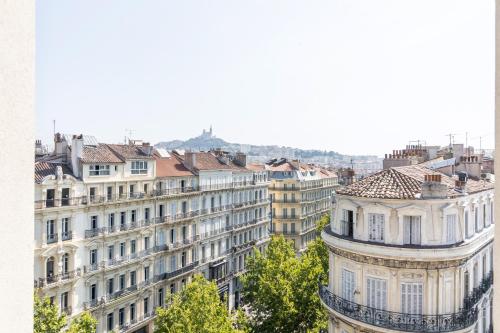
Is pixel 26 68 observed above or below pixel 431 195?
above

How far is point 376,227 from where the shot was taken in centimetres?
1789

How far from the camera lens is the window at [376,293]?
684 inches

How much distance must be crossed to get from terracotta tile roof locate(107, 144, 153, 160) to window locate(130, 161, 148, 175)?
0.44 meters

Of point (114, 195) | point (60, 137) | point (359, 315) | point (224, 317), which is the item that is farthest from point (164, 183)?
point (359, 315)

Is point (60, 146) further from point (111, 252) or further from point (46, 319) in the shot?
point (46, 319)

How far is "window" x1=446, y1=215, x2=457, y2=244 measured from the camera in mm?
17297

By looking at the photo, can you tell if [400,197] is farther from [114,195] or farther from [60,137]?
[60,137]

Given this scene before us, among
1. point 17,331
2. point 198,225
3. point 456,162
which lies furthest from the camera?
point 198,225

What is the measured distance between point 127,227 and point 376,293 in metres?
19.2

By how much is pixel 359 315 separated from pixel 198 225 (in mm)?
22363

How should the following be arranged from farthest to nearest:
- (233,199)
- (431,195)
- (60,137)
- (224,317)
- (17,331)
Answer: (233,199) < (60,137) < (224,317) < (431,195) < (17,331)

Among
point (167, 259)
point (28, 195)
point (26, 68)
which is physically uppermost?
point (26, 68)

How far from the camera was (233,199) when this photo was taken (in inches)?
1716

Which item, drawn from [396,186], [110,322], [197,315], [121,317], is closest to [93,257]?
[110,322]
